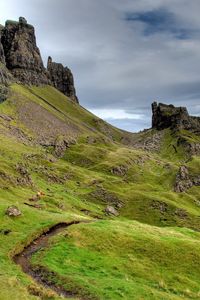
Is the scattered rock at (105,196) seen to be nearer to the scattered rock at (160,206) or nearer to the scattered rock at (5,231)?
the scattered rock at (160,206)

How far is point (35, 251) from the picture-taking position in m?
52.7

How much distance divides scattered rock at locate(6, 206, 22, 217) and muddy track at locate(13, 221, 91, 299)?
561cm

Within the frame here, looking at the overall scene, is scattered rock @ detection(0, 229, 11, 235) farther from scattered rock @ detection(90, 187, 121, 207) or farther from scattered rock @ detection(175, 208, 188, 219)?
scattered rock @ detection(175, 208, 188, 219)

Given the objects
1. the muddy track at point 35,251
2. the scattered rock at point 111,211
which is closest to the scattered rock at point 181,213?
the scattered rock at point 111,211

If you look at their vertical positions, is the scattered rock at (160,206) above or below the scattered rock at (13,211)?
below

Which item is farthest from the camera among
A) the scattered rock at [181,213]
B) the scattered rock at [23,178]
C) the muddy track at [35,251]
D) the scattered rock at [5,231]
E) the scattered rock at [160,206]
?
the scattered rock at [160,206]

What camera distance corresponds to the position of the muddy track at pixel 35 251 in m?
42.3

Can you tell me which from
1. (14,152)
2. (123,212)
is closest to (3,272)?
(123,212)

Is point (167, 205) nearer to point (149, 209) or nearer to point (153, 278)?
point (149, 209)

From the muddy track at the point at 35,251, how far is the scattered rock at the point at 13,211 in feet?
18.4

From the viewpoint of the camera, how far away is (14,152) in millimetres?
188125

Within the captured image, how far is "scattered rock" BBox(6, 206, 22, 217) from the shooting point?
204 feet

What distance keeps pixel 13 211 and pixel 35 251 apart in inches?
462

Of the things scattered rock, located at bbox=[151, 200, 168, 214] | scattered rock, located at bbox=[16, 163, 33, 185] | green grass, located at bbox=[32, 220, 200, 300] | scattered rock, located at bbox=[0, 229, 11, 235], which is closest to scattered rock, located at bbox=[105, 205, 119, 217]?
scattered rock, located at bbox=[151, 200, 168, 214]
